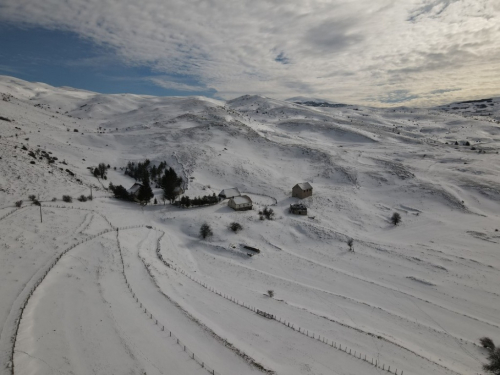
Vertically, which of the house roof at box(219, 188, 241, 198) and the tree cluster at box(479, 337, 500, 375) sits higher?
the house roof at box(219, 188, 241, 198)

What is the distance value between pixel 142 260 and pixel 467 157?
334 feet

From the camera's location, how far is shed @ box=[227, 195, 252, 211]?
5319 centimetres

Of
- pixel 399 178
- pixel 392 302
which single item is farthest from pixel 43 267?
pixel 399 178

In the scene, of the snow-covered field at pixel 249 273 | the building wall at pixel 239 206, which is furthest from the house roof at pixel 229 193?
the building wall at pixel 239 206

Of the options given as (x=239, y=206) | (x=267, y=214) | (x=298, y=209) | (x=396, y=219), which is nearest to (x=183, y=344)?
(x=267, y=214)

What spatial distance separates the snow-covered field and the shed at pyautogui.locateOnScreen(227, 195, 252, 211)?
207cm

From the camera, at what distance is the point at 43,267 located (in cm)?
2783

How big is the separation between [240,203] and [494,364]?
127ft

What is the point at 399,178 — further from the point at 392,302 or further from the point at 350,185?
the point at 392,302

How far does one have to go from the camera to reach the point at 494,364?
21.8 m

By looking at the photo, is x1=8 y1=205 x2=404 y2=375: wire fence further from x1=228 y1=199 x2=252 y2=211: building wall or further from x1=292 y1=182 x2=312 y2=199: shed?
x1=292 y1=182 x2=312 y2=199: shed

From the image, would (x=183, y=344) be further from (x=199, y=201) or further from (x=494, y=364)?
(x=199, y=201)

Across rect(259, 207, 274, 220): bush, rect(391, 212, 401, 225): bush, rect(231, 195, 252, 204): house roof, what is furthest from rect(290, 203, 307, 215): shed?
rect(391, 212, 401, 225): bush

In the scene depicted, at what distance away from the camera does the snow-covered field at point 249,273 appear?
20.2m
